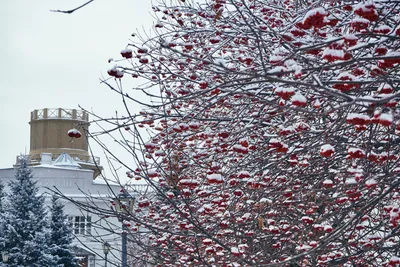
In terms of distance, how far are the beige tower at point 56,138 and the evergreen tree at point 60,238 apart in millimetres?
18164

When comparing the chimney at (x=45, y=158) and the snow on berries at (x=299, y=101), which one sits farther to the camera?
the chimney at (x=45, y=158)

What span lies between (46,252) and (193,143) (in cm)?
1771

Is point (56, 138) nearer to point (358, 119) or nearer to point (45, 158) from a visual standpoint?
point (45, 158)

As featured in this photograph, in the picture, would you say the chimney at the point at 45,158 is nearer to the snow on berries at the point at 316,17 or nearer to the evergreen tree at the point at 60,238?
the evergreen tree at the point at 60,238

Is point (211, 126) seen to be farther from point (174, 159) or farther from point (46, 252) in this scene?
point (46, 252)

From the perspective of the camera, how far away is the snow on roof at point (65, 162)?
129ft

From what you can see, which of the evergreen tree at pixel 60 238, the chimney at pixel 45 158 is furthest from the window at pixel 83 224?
the chimney at pixel 45 158

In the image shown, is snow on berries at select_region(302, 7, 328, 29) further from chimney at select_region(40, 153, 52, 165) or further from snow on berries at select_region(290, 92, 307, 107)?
chimney at select_region(40, 153, 52, 165)

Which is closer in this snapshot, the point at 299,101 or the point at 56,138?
the point at 299,101

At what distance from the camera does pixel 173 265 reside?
7910 mm

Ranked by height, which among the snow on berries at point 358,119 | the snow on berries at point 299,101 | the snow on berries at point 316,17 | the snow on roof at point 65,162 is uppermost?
the snow on roof at point 65,162

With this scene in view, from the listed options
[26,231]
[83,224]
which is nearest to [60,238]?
[26,231]

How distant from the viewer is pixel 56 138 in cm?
4538

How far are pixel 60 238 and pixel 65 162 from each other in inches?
618
